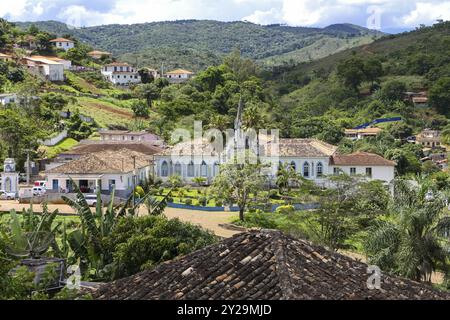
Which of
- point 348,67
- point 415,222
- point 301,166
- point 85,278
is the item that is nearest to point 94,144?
point 301,166

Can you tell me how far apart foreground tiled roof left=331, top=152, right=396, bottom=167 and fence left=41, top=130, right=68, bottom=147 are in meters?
22.0

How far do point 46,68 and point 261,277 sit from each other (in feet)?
241

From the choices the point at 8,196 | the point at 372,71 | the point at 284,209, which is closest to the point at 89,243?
the point at 284,209

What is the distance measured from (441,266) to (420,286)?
7.95 meters

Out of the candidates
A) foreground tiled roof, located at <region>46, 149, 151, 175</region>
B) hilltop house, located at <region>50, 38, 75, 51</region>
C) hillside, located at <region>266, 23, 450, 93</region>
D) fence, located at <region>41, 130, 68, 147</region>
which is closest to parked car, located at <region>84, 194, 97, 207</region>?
foreground tiled roof, located at <region>46, 149, 151, 175</region>

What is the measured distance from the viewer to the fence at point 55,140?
5279 centimetres

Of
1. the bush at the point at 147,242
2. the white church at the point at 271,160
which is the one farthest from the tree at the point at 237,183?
the bush at the point at 147,242

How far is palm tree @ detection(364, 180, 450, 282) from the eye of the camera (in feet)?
53.9

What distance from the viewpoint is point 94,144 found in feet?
164

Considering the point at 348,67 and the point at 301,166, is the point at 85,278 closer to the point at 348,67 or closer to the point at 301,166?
the point at 301,166

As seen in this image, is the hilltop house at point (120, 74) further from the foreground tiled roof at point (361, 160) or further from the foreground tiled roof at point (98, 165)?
the foreground tiled roof at point (361, 160)

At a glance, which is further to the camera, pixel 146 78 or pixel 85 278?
pixel 146 78

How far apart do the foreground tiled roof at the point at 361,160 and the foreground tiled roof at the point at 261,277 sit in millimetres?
35006

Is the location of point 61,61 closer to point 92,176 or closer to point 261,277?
point 92,176
